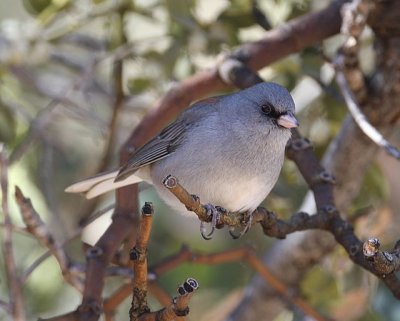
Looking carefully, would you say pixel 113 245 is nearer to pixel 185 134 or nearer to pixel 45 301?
pixel 185 134

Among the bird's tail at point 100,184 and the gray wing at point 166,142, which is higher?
the gray wing at point 166,142

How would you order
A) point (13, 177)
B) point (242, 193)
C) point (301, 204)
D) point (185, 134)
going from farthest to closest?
point (13, 177)
point (301, 204)
point (185, 134)
point (242, 193)

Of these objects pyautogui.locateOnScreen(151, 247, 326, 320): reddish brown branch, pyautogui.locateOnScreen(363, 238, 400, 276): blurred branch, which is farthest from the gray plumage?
pyautogui.locateOnScreen(363, 238, 400, 276): blurred branch

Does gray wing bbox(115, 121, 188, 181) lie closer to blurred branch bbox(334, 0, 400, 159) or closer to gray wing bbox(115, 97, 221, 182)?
gray wing bbox(115, 97, 221, 182)

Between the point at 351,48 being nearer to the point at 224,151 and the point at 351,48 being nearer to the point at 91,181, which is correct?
the point at 224,151

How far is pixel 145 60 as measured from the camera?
3977 millimetres

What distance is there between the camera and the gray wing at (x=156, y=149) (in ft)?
9.46

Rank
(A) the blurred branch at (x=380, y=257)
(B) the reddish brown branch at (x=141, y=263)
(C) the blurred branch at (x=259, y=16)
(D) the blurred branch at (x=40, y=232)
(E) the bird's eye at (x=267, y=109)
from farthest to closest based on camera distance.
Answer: (C) the blurred branch at (x=259, y=16) → (E) the bird's eye at (x=267, y=109) → (D) the blurred branch at (x=40, y=232) → (A) the blurred branch at (x=380, y=257) → (B) the reddish brown branch at (x=141, y=263)

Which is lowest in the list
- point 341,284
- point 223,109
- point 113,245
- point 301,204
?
point 341,284

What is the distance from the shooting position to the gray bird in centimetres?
265

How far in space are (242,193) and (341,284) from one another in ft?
4.66

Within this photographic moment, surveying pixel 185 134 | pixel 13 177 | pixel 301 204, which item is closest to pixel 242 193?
pixel 185 134

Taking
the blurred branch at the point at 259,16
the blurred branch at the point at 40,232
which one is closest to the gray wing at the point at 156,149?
the blurred branch at the point at 40,232

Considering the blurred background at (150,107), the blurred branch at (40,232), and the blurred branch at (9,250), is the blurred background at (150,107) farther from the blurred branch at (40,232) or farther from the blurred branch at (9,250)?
the blurred branch at (9,250)
